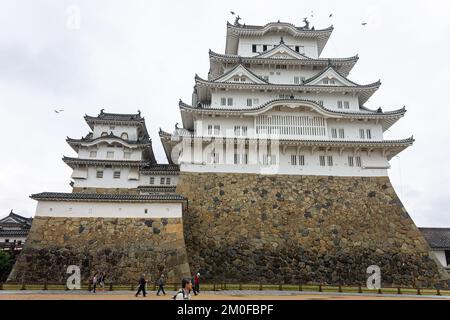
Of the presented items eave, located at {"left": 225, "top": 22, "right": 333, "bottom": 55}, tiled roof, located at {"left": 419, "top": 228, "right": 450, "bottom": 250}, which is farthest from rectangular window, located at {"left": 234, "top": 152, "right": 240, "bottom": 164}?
tiled roof, located at {"left": 419, "top": 228, "right": 450, "bottom": 250}

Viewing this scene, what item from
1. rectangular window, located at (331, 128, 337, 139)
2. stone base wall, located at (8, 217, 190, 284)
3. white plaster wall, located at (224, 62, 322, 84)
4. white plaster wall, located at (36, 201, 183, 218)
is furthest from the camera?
white plaster wall, located at (224, 62, 322, 84)

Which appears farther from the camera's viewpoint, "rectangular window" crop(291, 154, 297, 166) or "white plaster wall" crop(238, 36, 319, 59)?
"white plaster wall" crop(238, 36, 319, 59)

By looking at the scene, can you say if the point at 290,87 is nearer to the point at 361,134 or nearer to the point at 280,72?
the point at 280,72

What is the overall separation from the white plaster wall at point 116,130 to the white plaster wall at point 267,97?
864cm

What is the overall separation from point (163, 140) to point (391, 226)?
1944cm

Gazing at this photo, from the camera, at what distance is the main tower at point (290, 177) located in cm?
2323

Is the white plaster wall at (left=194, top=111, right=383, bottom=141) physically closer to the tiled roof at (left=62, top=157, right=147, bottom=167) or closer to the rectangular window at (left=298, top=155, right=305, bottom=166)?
the rectangular window at (left=298, top=155, right=305, bottom=166)

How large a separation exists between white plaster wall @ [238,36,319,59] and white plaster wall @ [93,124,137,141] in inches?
548

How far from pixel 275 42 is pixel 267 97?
8367 millimetres

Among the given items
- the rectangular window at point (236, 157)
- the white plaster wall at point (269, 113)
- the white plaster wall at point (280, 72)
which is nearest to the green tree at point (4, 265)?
the white plaster wall at point (269, 113)

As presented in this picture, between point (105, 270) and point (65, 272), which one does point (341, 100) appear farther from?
point (65, 272)

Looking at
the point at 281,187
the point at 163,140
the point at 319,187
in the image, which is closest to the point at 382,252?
the point at 319,187

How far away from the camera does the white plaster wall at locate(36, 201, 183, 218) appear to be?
2150 centimetres

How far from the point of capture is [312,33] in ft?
113
